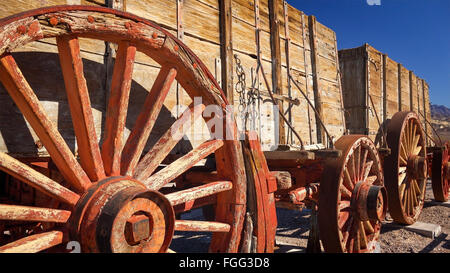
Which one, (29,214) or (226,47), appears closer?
(29,214)

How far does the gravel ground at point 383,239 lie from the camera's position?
4309 mm

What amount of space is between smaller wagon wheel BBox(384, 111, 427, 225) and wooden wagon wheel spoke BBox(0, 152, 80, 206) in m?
4.20

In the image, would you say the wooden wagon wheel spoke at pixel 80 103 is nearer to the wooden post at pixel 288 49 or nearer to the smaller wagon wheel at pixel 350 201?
the smaller wagon wheel at pixel 350 201

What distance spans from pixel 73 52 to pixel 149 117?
596mm

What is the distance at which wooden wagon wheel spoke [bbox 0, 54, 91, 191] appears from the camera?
57.6 inches

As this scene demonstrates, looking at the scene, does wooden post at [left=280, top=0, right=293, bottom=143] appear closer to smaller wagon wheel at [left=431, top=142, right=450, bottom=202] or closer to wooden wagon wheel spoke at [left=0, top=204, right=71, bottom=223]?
wooden wagon wheel spoke at [left=0, top=204, right=71, bottom=223]

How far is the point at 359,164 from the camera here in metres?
3.58

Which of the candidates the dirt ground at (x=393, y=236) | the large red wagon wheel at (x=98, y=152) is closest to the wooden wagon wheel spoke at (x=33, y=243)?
the large red wagon wheel at (x=98, y=152)

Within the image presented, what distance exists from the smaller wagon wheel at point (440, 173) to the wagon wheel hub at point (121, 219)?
6.51 m

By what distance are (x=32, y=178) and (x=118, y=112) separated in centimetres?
59

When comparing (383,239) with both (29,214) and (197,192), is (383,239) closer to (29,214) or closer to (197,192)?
(197,192)

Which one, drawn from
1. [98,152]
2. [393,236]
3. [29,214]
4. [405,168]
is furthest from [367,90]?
[29,214]

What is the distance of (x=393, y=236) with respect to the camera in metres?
4.79
